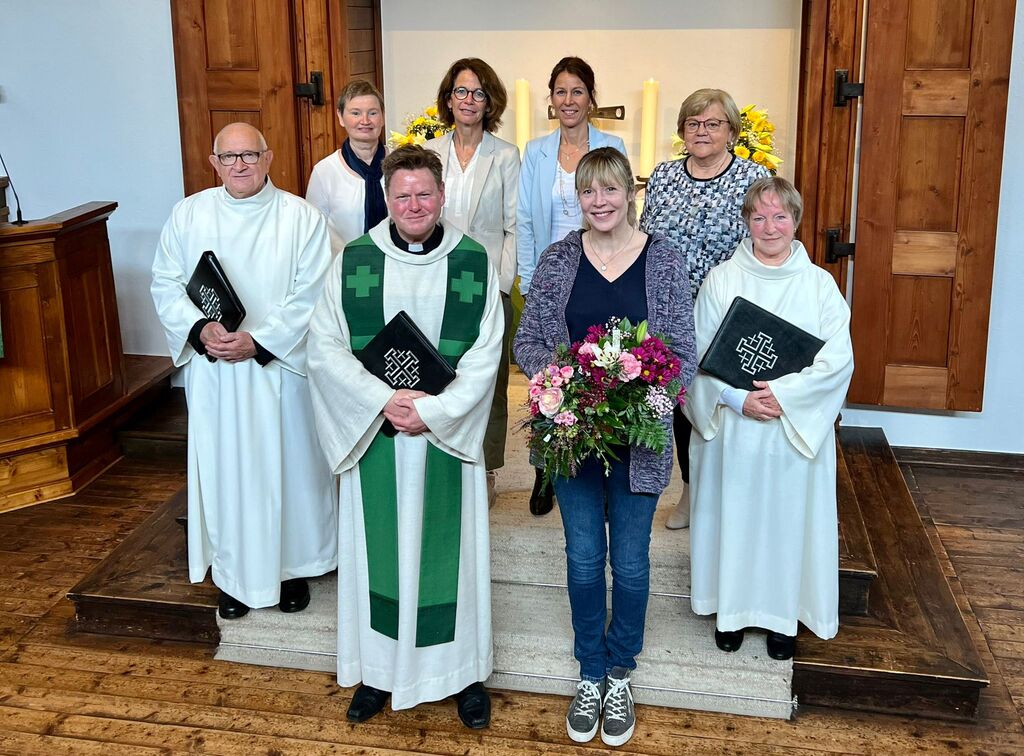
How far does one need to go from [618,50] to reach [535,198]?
2.94 m

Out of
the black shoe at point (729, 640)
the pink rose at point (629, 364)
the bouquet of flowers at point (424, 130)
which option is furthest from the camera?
the bouquet of flowers at point (424, 130)

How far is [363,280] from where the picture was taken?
11.2ft

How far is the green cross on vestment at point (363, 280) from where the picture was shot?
3408 mm

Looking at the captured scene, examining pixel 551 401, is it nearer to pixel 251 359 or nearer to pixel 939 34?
pixel 251 359

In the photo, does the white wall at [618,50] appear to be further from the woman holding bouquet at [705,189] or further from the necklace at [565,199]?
the woman holding bouquet at [705,189]

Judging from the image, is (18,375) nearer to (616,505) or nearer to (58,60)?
(58,60)

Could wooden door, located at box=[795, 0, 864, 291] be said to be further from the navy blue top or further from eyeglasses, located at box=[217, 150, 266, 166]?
eyeglasses, located at box=[217, 150, 266, 166]

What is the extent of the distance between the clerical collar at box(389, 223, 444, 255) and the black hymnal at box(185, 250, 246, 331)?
2.30ft

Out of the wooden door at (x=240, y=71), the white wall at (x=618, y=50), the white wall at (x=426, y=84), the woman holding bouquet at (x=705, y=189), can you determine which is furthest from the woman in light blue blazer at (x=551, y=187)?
the white wall at (x=618, y=50)

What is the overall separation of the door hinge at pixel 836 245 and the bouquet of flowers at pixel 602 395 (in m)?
2.48

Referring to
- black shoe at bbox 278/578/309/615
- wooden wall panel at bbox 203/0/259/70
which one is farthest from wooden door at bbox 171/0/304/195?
black shoe at bbox 278/578/309/615

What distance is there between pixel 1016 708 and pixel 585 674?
136cm

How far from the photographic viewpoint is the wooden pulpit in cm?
516

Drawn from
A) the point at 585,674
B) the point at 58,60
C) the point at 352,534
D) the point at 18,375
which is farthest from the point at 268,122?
the point at 585,674
